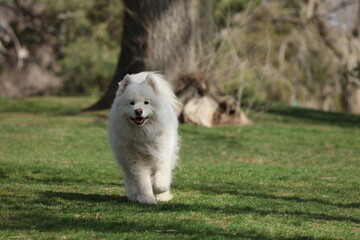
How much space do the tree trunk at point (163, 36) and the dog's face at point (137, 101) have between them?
10.5 metres

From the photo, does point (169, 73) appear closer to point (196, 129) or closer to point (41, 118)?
point (196, 129)

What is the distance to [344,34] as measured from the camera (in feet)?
99.5

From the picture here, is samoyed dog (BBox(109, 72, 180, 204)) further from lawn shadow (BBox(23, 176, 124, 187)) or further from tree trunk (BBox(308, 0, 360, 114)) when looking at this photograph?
tree trunk (BBox(308, 0, 360, 114))

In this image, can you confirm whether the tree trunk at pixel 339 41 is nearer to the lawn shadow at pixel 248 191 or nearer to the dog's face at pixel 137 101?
the lawn shadow at pixel 248 191

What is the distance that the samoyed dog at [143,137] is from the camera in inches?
286

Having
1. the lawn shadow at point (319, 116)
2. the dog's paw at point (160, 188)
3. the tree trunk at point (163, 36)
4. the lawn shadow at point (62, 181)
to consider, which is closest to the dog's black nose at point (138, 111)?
the dog's paw at point (160, 188)

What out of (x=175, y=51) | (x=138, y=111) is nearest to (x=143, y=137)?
(x=138, y=111)

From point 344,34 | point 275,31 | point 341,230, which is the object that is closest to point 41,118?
point 341,230

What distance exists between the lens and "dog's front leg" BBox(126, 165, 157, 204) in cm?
728

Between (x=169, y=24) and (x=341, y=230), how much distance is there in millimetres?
12850

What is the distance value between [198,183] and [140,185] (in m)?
2.35

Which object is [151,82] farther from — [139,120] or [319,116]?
[319,116]

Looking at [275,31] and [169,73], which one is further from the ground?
[275,31]

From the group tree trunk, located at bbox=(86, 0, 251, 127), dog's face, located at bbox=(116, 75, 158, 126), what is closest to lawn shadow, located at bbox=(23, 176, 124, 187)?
dog's face, located at bbox=(116, 75, 158, 126)
